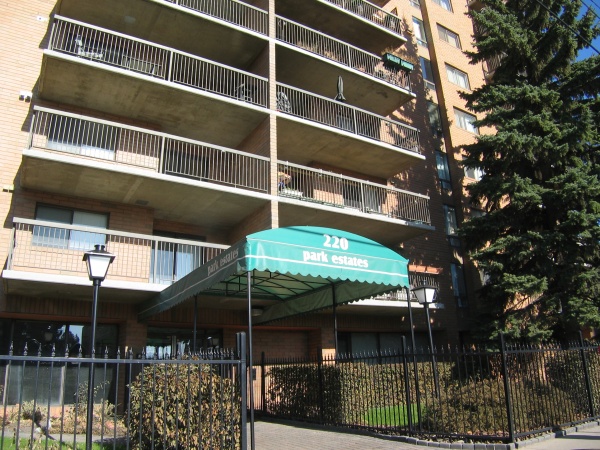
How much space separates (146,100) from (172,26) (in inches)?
120

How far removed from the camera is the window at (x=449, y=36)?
26.4 meters

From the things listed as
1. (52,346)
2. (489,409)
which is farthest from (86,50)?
(489,409)

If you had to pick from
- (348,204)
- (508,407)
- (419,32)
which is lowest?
(508,407)

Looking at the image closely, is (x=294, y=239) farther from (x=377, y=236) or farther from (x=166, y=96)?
(x=377, y=236)

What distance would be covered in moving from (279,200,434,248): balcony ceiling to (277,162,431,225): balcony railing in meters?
0.54

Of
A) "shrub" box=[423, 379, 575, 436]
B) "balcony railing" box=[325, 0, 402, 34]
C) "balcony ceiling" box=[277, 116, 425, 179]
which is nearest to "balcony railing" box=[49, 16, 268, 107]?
"balcony ceiling" box=[277, 116, 425, 179]

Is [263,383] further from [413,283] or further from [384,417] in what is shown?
[413,283]

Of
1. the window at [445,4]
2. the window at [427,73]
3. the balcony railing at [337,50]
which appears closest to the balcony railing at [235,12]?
the balcony railing at [337,50]

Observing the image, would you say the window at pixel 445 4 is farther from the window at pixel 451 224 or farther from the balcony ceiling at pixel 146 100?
the balcony ceiling at pixel 146 100

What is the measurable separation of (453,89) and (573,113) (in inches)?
346

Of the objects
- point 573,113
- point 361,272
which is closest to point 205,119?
point 361,272

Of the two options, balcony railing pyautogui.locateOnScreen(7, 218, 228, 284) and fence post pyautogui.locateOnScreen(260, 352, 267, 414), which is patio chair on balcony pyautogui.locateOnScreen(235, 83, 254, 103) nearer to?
balcony railing pyautogui.locateOnScreen(7, 218, 228, 284)

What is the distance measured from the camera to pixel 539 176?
17125mm

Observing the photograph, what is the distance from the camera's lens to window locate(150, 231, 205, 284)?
561 inches
